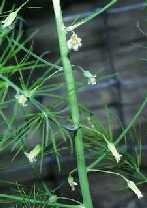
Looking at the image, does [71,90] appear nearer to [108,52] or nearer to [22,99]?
[22,99]

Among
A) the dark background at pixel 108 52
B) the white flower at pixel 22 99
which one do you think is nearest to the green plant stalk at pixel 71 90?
the white flower at pixel 22 99

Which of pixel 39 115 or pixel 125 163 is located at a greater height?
pixel 39 115

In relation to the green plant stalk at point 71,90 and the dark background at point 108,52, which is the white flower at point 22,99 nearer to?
the green plant stalk at point 71,90

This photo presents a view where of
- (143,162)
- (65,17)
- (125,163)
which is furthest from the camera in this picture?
(143,162)

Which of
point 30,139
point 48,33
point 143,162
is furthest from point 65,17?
point 143,162

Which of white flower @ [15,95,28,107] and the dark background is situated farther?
the dark background

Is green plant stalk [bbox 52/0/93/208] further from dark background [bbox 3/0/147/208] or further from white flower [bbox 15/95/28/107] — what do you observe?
dark background [bbox 3/0/147/208]

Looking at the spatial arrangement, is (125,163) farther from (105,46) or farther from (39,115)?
(105,46)

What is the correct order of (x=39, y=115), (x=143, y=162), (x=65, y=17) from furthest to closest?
(x=143, y=162), (x=65, y=17), (x=39, y=115)

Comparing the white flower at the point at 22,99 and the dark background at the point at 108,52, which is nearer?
the white flower at the point at 22,99

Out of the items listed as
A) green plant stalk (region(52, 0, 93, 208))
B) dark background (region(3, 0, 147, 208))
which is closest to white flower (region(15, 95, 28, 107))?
green plant stalk (region(52, 0, 93, 208))

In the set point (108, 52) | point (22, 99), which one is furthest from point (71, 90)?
point (108, 52)
